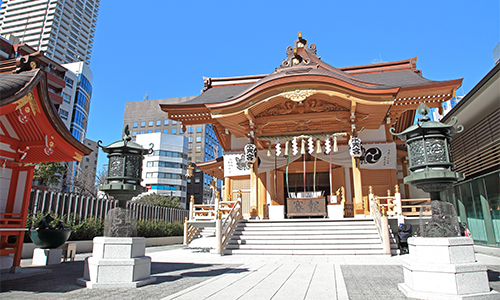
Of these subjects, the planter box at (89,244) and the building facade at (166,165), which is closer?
the planter box at (89,244)

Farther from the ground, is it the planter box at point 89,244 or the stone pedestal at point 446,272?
the stone pedestal at point 446,272

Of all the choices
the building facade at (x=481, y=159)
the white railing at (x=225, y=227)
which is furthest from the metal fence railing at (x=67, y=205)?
the building facade at (x=481, y=159)

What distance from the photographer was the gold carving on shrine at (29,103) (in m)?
5.12

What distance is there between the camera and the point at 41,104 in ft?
18.7

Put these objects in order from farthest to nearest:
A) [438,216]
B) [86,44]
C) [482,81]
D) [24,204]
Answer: [86,44] < [482,81] < [24,204] < [438,216]

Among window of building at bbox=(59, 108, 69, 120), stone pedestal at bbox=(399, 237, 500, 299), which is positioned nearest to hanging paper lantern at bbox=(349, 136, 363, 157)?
stone pedestal at bbox=(399, 237, 500, 299)

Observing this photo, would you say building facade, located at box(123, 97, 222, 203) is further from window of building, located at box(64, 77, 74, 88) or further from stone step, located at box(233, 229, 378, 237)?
stone step, located at box(233, 229, 378, 237)

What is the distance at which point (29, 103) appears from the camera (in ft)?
17.8

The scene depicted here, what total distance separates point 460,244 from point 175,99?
8566 cm

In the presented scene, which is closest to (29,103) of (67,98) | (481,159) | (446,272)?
(446,272)

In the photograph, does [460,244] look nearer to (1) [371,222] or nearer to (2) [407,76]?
(1) [371,222]

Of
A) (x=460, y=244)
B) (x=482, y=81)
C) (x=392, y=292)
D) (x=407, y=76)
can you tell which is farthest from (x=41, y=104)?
(x=407, y=76)

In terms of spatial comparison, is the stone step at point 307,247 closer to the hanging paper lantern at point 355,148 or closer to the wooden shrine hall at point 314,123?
the wooden shrine hall at point 314,123

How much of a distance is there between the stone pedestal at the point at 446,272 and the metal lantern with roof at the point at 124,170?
4574 millimetres
